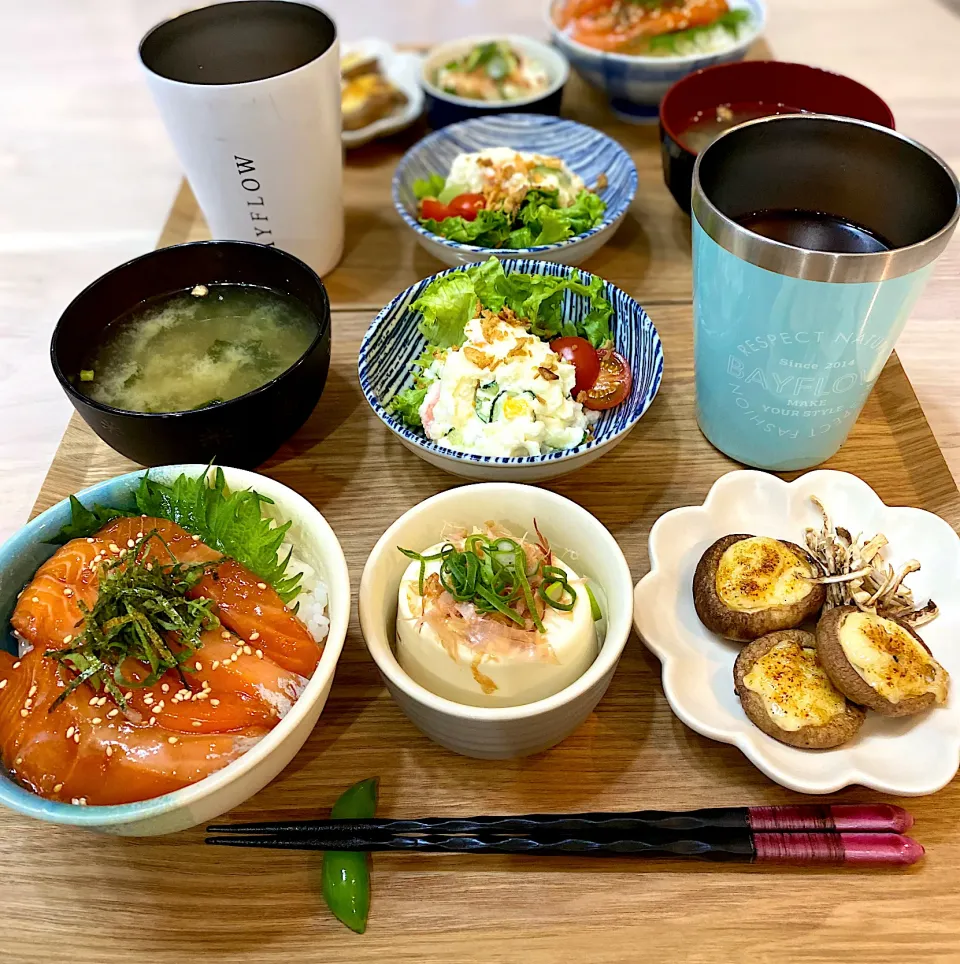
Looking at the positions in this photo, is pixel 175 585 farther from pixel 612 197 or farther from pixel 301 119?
pixel 612 197

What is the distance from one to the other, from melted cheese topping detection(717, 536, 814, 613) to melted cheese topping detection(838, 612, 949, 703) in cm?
10

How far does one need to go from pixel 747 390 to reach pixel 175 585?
3.42ft

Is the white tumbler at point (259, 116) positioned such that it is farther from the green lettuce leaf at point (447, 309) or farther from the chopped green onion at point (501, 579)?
the chopped green onion at point (501, 579)

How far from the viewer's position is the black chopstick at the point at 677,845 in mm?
1070

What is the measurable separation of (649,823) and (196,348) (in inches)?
49.3

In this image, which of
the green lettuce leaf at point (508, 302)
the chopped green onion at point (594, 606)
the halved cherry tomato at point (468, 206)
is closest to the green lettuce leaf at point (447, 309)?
the green lettuce leaf at point (508, 302)

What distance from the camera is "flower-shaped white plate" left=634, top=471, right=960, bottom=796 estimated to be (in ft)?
3.65

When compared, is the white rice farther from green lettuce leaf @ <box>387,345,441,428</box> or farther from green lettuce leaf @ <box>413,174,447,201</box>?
green lettuce leaf @ <box>413,174,447,201</box>

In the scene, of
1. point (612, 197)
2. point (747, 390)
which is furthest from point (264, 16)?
point (747, 390)

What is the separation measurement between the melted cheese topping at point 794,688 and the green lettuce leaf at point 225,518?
2.34 ft

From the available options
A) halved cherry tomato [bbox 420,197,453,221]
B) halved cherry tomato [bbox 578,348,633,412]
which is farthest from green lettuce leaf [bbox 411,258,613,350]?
halved cherry tomato [bbox 420,197,453,221]

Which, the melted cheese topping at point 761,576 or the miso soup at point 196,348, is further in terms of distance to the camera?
the miso soup at point 196,348

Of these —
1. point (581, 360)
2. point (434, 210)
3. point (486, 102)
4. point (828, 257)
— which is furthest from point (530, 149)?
point (828, 257)

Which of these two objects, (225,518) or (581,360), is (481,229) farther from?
(225,518)
